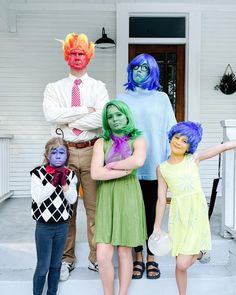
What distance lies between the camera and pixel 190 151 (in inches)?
96.1

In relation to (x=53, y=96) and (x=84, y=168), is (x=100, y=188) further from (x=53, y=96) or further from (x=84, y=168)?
(x=53, y=96)

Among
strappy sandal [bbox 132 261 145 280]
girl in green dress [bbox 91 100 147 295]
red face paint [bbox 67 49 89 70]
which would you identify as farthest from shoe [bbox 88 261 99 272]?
red face paint [bbox 67 49 89 70]

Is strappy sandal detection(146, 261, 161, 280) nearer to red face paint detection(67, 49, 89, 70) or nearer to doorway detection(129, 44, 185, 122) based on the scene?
red face paint detection(67, 49, 89, 70)

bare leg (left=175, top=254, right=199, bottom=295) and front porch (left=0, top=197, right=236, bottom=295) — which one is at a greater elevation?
bare leg (left=175, top=254, right=199, bottom=295)

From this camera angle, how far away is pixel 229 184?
3.30m

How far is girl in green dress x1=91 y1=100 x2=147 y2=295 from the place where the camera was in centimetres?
242

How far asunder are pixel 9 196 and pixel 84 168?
2.82 m

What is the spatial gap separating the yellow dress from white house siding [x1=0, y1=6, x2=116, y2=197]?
3145 mm

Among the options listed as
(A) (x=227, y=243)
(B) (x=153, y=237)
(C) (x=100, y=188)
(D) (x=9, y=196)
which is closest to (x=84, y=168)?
(C) (x=100, y=188)

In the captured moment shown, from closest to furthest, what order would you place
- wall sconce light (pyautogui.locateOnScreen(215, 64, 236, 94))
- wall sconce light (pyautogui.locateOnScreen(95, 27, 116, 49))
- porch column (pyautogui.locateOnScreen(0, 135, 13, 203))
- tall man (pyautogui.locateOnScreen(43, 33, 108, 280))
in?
tall man (pyautogui.locateOnScreen(43, 33, 108, 280))
porch column (pyautogui.locateOnScreen(0, 135, 13, 203))
wall sconce light (pyautogui.locateOnScreen(95, 27, 116, 49))
wall sconce light (pyautogui.locateOnScreen(215, 64, 236, 94))

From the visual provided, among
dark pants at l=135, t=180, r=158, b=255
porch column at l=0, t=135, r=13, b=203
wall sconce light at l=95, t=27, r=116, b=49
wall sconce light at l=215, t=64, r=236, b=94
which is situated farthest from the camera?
wall sconce light at l=215, t=64, r=236, b=94

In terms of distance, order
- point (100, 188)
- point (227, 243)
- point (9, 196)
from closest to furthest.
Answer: point (100, 188)
point (227, 243)
point (9, 196)

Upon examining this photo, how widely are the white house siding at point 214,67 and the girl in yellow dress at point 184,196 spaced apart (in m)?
3.15

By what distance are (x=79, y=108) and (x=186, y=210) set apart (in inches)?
35.8
